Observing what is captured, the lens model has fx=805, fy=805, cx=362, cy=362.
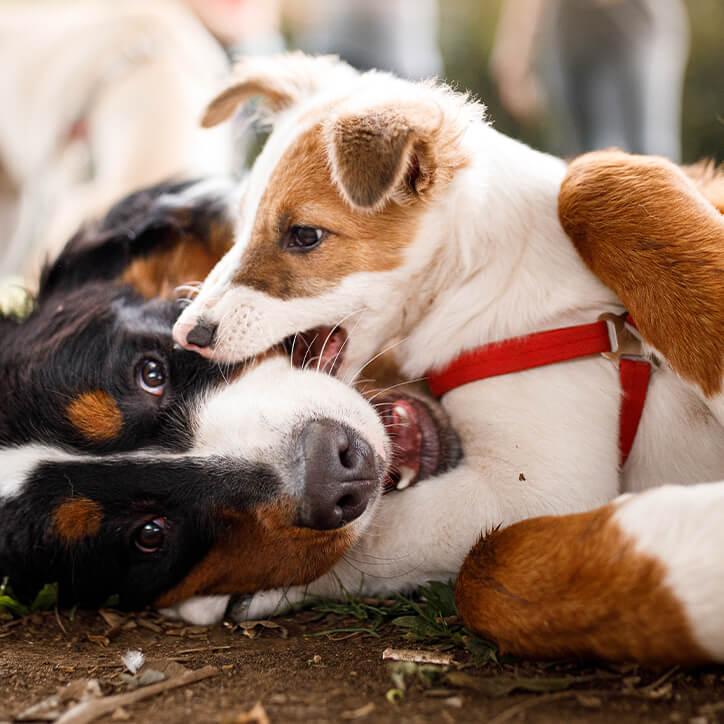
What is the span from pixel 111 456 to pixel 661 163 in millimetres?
1564

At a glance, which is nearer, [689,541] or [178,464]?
[689,541]

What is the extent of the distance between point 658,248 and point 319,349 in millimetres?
912

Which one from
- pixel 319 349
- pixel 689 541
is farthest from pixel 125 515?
pixel 689 541

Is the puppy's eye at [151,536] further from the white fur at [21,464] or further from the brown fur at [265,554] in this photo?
the white fur at [21,464]

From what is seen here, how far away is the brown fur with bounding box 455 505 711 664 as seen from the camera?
1371mm

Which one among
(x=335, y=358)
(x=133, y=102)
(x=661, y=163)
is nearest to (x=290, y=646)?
(x=335, y=358)

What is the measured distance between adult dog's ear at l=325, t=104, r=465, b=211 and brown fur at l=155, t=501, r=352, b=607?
2.52 feet

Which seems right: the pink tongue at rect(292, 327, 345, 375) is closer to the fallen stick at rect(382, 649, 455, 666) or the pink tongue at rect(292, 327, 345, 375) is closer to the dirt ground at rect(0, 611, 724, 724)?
the dirt ground at rect(0, 611, 724, 724)

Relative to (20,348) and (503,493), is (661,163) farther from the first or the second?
(20,348)

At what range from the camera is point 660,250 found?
184cm

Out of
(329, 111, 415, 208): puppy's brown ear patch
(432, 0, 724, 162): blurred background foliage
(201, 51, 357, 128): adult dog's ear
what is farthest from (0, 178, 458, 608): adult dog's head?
(432, 0, 724, 162): blurred background foliage

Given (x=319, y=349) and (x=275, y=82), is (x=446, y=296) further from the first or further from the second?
(x=275, y=82)

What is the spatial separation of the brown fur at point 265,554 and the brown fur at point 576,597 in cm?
39

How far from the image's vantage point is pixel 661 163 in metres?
2.06
